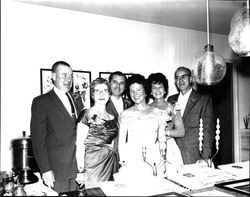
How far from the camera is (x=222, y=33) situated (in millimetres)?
5598

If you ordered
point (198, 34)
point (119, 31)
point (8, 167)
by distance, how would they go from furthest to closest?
point (198, 34)
point (119, 31)
point (8, 167)

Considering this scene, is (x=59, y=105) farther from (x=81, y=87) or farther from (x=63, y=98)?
(x=81, y=87)

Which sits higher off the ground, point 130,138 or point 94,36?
point 94,36

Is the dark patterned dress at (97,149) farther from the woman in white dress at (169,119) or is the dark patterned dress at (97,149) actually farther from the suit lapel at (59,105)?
the woman in white dress at (169,119)

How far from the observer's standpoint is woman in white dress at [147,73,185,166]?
3.29m

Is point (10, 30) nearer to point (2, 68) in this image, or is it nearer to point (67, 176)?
point (2, 68)

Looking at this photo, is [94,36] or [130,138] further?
[94,36]

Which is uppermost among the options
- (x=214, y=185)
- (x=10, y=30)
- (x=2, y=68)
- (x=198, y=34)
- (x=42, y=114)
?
(x=198, y=34)

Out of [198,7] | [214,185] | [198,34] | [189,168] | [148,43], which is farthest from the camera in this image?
[198,34]

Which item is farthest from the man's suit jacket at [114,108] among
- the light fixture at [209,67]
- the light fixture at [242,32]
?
the light fixture at [242,32]

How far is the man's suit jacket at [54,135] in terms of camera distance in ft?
9.23

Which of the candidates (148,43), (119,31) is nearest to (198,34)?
(148,43)

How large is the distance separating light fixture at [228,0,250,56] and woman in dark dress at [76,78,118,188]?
4.24 ft

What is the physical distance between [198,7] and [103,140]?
7.60 feet
